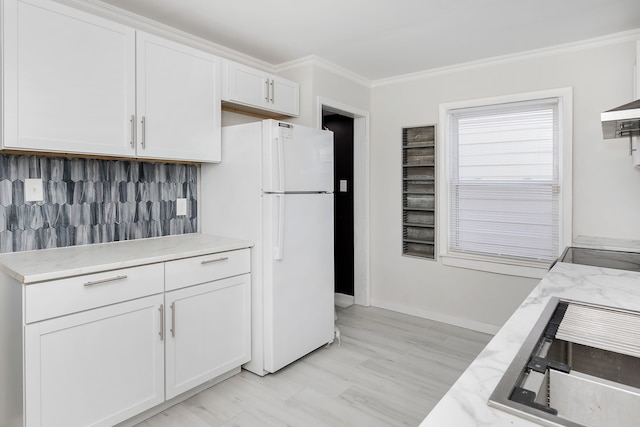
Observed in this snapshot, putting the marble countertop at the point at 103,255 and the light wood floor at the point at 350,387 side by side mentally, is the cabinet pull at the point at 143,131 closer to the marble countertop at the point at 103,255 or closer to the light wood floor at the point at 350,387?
the marble countertop at the point at 103,255

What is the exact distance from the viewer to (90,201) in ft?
7.75

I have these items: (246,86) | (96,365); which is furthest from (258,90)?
(96,365)

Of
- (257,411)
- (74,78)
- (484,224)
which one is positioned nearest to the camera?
(74,78)

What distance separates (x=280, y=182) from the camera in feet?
8.24

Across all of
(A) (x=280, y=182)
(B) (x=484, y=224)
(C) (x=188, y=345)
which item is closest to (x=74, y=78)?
(A) (x=280, y=182)

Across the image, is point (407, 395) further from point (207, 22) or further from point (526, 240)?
point (207, 22)

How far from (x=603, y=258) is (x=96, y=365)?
2719 millimetres

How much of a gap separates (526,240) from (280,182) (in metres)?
2.17

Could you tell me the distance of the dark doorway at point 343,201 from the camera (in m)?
4.24

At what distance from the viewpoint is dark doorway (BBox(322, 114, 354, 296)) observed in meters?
4.24

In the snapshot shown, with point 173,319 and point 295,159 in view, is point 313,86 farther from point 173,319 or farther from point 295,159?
point 173,319

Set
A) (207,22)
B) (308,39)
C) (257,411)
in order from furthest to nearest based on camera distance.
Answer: (308,39) → (207,22) → (257,411)

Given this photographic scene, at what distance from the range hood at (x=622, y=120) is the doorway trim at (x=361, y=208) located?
7.07 ft

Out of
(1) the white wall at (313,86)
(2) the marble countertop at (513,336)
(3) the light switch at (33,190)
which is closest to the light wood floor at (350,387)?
(2) the marble countertop at (513,336)
